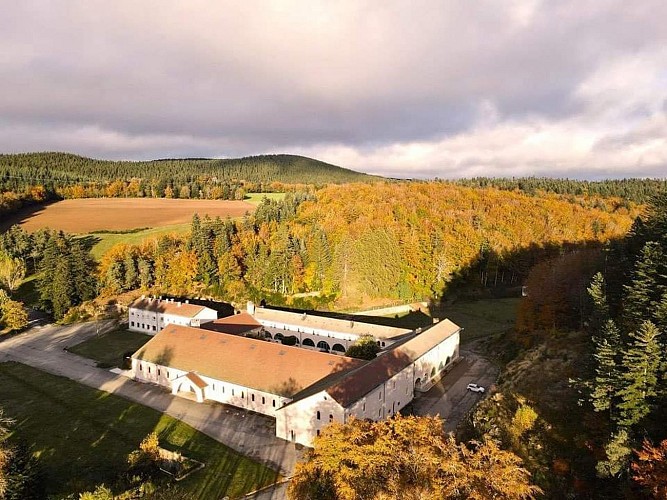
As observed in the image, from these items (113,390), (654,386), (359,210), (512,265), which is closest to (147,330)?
(113,390)

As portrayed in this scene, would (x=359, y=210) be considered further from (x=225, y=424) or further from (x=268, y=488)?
(x=268, y=488)

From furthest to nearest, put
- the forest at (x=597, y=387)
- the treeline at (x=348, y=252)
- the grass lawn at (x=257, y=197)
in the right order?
1. the grass lawn at (x=257, y=197)
2. the treeline at (x=348, y=252)
3. the forest at (x=597, y=387)

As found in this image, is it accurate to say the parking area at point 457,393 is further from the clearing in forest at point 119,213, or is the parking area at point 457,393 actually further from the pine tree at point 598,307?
the clearing in forest at point 119,213

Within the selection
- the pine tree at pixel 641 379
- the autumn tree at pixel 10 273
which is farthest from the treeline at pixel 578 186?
the autumn tree at pixel 10 273

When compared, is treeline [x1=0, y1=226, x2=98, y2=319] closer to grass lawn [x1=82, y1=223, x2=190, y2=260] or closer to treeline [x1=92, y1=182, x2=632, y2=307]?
treeline [x1=92, y1=182, x2=632, y2=307]

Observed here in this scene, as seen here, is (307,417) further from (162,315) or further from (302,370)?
(162,315)

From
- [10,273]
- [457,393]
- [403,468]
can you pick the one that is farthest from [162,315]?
[403,468]
